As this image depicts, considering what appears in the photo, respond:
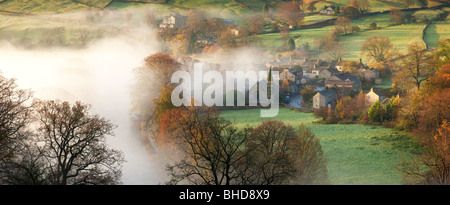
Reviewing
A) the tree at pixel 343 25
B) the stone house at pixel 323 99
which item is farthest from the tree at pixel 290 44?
the stone house at pixel 323 99

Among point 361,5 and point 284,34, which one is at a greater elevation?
point 361,5

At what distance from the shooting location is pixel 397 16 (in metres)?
29.9

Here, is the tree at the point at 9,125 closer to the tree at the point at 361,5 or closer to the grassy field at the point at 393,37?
the grassy field at the point at 393,37

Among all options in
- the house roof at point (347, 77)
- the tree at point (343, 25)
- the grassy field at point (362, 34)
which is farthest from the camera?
the tree at point (343, 25)

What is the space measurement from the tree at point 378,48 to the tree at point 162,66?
12.3m

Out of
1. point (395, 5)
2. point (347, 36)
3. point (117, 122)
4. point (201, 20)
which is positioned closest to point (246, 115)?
point (117, 122)

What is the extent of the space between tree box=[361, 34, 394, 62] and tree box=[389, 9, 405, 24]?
4.26 m

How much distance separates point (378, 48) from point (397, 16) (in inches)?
225

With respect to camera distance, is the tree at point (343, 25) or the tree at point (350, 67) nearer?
the tree at point (350, 67)

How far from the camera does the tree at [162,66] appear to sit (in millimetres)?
19922

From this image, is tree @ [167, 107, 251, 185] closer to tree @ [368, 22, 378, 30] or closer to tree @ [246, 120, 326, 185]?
tree @ [246, 120, 326, 185]

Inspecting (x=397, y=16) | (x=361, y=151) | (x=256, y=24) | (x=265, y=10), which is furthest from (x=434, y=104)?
(x=265, y=10)

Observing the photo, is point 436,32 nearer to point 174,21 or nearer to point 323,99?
point 323,99
